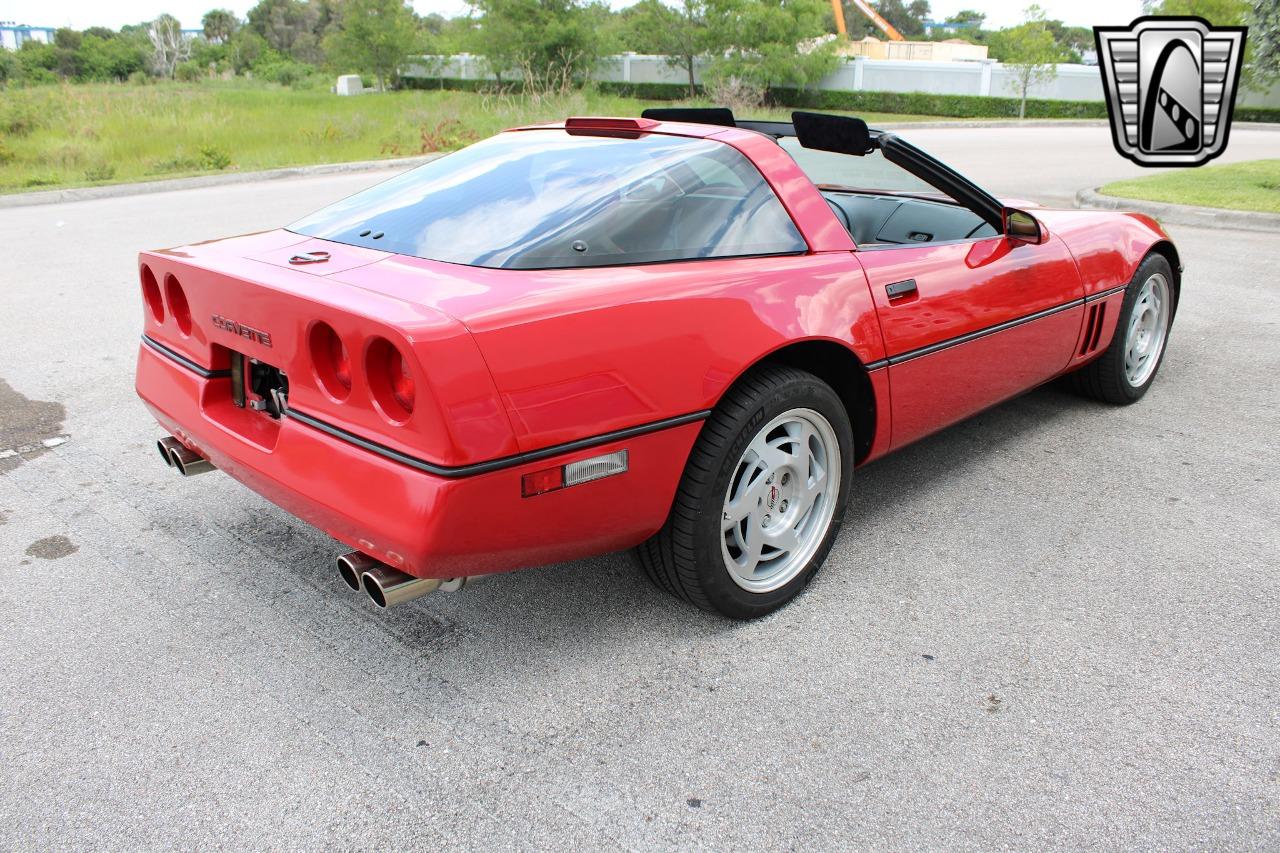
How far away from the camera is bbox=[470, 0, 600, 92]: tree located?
34000mm

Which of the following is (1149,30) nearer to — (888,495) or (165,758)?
(888,495)

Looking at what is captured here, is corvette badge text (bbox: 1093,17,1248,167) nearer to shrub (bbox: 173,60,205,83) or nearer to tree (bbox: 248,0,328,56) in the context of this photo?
shrub (bbox: 173,60,205,83)

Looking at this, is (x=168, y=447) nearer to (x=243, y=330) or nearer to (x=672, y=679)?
(x=243, y=330)

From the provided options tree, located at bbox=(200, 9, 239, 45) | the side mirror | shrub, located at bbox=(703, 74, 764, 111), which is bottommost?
the side mirror

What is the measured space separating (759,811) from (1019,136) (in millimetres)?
24398

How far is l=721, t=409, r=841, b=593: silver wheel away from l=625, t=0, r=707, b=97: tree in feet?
118

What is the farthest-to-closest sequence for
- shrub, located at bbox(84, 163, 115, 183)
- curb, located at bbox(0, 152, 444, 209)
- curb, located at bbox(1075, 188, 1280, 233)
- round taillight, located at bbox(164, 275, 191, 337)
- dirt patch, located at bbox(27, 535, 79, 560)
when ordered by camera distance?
shrub, located at bbox(84, 163, 115, 183)
curb, located at bbox(0, 152, 444, 209)
curb, located at bbox(1075, 188, 1280, 233)
dirt patch, located at bbox(27, 535, 79, 560)
round taillight, located at bbox(164, 275, 191, 337)

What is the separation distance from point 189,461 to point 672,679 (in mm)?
1597

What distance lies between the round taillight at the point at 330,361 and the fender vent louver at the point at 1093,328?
303cm

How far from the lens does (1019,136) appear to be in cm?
2350

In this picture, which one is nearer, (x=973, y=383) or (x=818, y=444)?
(x=818, y=444)

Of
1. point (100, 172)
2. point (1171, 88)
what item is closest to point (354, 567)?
point (100, 172)

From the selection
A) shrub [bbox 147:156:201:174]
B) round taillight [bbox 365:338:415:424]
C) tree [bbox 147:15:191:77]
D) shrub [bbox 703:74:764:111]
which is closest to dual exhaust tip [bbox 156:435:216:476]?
round taillight [bbox 365:338:415:424]

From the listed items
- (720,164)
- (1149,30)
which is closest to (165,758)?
(720,164)
